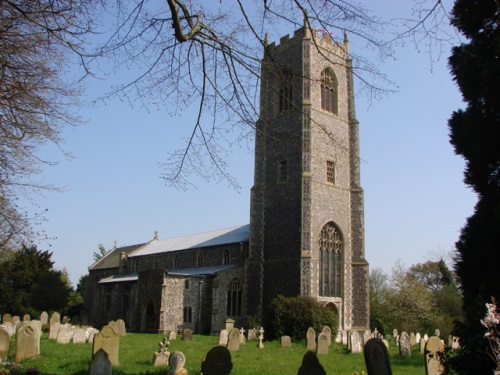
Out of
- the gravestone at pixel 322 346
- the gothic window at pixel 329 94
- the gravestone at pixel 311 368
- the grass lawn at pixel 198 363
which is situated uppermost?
the gothic window at pixel 329 94

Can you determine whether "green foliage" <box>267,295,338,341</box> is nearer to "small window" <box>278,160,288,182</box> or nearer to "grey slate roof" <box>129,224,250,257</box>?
"small window" <box>278,160,288,182</box>

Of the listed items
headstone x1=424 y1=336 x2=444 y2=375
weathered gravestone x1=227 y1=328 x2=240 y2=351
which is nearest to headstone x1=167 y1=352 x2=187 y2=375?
headstone x1=424 y1=336 x2=444 y2=375

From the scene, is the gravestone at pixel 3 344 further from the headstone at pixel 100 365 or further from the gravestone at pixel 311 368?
the gravestone at pixel 311 368

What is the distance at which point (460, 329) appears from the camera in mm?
7266

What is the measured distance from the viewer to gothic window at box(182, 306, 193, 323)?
2806 centimetres

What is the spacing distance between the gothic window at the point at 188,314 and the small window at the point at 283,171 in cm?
903

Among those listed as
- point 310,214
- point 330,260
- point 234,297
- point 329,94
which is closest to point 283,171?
point 310,214

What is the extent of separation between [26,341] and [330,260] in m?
16.5

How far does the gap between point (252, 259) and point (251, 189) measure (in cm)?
404

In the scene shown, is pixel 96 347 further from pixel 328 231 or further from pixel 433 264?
pixel 433 264

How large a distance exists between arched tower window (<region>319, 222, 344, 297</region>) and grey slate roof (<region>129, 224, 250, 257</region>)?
5.45 meters

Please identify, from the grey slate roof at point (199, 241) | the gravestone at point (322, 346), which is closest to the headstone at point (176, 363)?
the gravestone at point (322, 346)

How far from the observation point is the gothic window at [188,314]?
1105 inches

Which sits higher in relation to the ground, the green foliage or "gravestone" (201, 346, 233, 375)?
the green foliage
